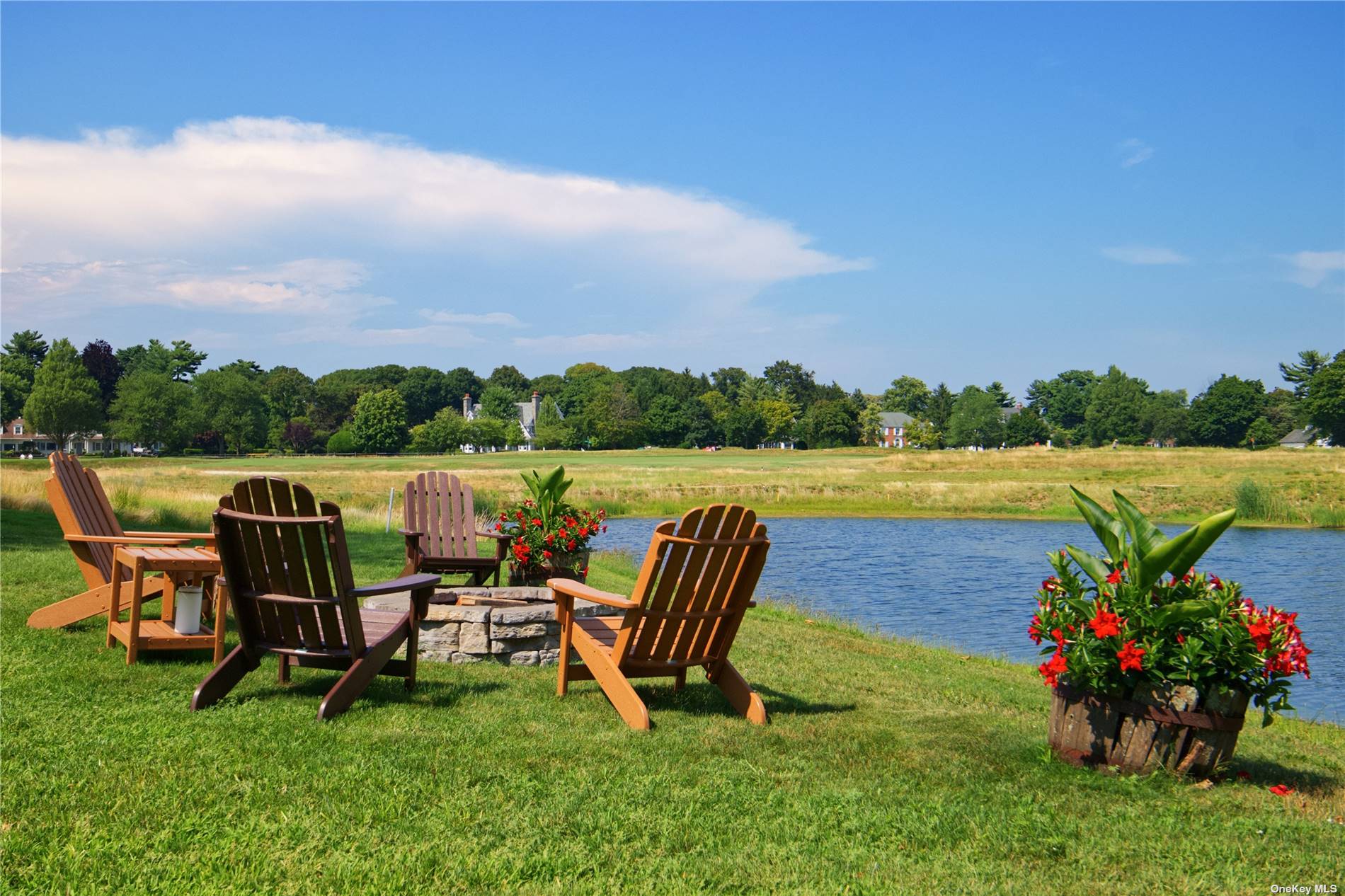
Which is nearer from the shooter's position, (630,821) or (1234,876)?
(1234,876)

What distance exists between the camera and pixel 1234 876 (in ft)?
11.6

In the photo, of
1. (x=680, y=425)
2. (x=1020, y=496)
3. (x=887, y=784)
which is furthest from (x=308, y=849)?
(x=680, y=425)

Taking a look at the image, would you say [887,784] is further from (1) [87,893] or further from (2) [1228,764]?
(1) [87,893]

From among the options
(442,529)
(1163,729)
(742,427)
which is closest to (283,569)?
(1163,729)

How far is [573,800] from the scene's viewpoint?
4000 mm

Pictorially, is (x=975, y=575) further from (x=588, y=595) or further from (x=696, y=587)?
(x=588, y=595)

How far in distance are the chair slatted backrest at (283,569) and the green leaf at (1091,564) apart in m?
3.50

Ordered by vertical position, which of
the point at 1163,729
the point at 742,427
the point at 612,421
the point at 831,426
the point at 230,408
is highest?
the point at 831,426

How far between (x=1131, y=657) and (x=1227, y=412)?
136385 mm

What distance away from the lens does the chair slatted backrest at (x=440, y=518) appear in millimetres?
9992

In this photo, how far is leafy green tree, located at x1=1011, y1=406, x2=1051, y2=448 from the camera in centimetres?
13462

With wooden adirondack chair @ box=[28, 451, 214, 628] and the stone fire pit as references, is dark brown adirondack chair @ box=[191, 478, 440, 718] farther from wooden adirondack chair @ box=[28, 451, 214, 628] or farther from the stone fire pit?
wooden adirondack chair @ box=[28, 451, 214, 628]

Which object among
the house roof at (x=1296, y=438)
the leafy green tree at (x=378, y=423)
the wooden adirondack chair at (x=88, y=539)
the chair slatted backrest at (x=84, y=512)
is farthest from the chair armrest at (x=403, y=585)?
the house roof at (x=1296, y=438)

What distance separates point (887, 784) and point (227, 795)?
262 centimetres
